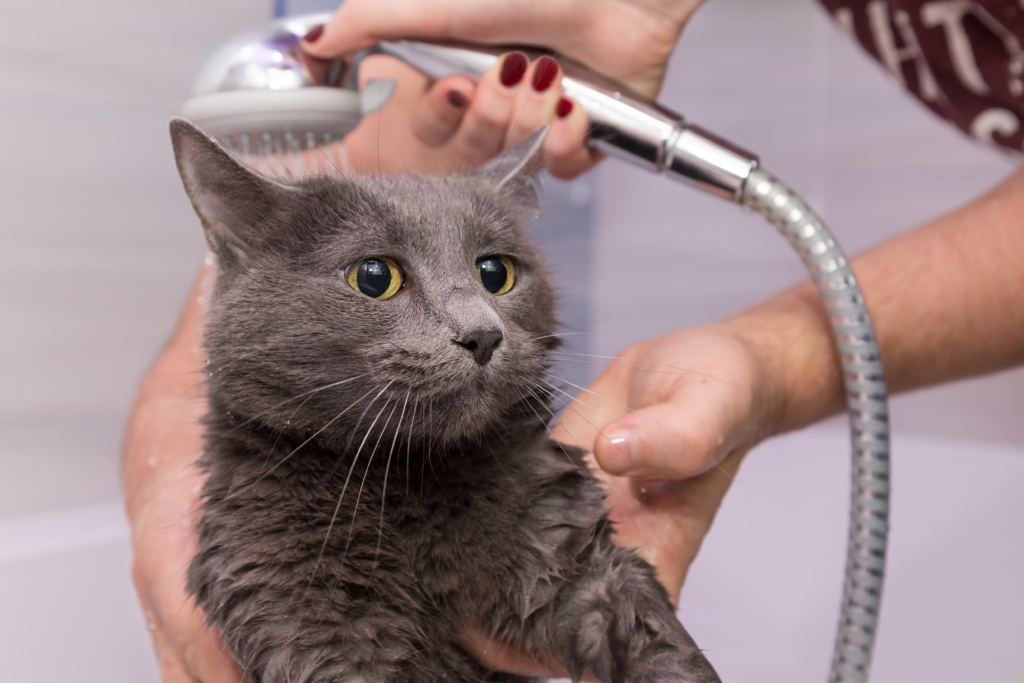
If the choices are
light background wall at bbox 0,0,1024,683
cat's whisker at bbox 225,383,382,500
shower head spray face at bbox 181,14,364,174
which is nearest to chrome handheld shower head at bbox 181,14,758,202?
shower head spray face at bbox 181,14,364,174

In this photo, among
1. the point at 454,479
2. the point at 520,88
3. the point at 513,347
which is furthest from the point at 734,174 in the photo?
the point at 454,479

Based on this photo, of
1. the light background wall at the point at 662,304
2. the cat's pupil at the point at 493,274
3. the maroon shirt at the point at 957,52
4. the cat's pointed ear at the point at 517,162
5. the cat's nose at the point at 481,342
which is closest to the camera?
the cat's nose at the point at 481,342

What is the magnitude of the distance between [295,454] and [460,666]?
1.02 ft

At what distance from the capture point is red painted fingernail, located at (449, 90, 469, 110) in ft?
4.42

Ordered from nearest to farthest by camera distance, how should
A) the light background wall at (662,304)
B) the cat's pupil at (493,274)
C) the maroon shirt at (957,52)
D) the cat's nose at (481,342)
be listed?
the cat's nose at (481,342) → the cat's pupil at (493,274) → the light background wall at (662,304) → the maroon shirt at (957,52)

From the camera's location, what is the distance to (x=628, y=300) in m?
2.65

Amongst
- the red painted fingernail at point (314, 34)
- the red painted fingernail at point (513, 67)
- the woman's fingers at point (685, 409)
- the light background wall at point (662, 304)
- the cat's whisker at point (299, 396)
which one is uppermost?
the red painted fingernail at point (513, 67)

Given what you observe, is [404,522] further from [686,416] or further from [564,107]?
[564,107]

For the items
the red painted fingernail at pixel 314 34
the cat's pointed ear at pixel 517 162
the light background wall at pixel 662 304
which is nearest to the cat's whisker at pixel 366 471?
the cat's pointed ear at pixel 517 162

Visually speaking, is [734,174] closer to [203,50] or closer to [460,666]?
[460,666]

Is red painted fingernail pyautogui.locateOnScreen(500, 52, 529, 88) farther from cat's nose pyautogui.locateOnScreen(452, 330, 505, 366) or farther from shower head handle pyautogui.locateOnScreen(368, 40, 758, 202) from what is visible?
cat's nose pyautogui.locateOnScreen(452, 330, 505, 366)

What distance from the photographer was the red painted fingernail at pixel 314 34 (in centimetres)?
130

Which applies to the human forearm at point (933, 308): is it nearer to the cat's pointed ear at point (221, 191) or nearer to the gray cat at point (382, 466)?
the gray cat at point (382, 466)

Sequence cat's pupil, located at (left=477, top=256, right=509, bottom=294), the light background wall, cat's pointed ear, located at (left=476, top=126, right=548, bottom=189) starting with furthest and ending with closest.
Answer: the light background wall, cat's pointed ear, located at (left=476, top=126, right=548, bottom=189), cat's pupil, located at (left=477, top=256, right=509, bottom=294)
